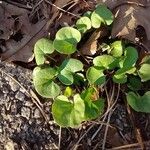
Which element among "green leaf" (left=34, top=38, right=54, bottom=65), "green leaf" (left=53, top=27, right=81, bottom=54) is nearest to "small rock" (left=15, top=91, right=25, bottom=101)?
"green leaf" (left=34, top=38, right=54, bottom=65)

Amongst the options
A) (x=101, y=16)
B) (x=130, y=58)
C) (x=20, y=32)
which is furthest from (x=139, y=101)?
(x=20, y=32)

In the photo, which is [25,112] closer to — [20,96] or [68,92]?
[20,96]

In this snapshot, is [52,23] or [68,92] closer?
[68,92]

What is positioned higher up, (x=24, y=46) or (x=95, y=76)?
(x=24, y=46)

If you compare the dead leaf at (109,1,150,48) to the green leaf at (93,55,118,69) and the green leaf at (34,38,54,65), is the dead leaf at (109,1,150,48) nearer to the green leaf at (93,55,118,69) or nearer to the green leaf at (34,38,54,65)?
the green leaf at (93,55,118,69)

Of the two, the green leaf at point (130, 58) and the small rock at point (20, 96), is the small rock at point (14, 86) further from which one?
the green leaf at point (130, 58)

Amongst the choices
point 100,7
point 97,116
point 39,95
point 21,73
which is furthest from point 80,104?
point 100,7

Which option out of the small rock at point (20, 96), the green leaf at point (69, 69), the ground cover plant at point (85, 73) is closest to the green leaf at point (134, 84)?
the ground cover plant at point (85, 73)

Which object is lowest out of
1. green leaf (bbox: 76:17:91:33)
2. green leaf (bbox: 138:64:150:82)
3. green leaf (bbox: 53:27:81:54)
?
green leaf (bbox: 138:64:150:82)

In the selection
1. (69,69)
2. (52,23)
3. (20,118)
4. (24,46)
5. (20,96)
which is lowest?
(20,118)
